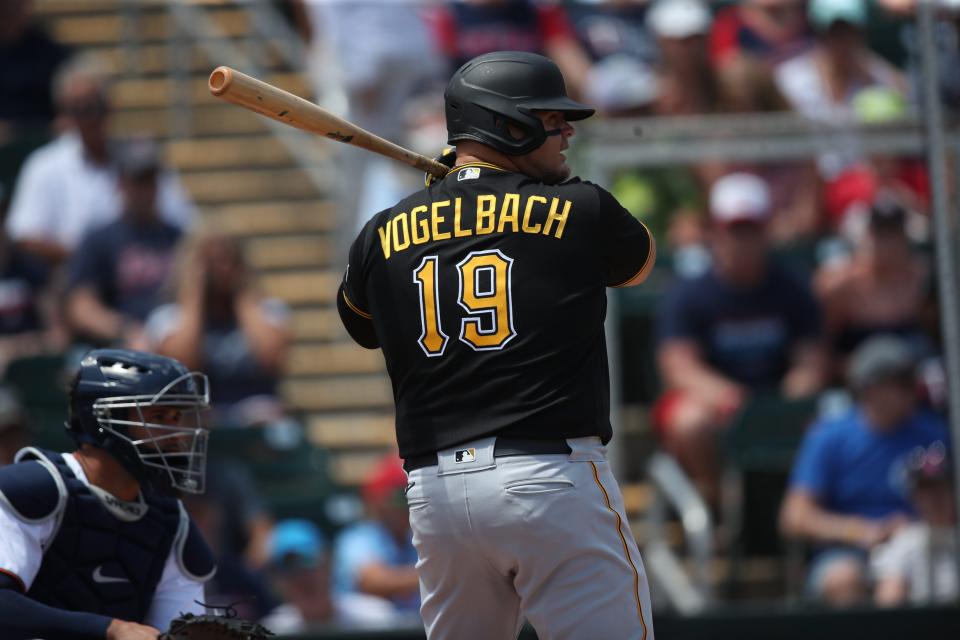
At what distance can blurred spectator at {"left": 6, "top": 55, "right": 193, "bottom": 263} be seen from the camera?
8.97 meters

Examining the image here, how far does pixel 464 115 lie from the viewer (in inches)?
154

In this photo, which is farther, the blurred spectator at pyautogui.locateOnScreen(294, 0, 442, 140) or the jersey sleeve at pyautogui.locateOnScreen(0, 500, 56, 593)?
the blurred spectator at pyautogui.locateOnScreen(294, 0, 442, 140)

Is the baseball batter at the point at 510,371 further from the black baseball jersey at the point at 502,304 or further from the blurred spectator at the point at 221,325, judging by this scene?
the blurred spectator at the point at 221,325

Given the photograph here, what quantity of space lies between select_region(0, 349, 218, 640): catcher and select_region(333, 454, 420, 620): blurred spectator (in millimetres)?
3261

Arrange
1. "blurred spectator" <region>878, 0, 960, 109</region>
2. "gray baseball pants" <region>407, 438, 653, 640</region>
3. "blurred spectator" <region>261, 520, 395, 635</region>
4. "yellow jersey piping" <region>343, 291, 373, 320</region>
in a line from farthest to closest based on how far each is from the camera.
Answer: "blurred spectator" <region>261, 520, 395, 635</region> < "blurred spectator" <region>878, 0, 960, 109</region> < "yellow jersey piping" <region>343, 291, 373, 320</region> < "gray baseball pants" <region>407, 438, 653, 640</region>

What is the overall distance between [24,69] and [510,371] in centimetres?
701

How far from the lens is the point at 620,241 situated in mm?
3824

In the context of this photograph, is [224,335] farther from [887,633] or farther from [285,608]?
[887,633]

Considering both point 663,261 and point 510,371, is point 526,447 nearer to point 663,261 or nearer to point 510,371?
point 510,371

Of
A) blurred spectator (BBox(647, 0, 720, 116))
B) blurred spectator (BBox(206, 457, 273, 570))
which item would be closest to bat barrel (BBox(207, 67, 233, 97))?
blurred spectator (BBox(206, 457, 273, 570))

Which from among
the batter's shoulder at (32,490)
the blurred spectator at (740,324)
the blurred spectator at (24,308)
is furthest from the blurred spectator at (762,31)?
the batter's shoulder at (32,490)

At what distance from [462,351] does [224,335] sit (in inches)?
187

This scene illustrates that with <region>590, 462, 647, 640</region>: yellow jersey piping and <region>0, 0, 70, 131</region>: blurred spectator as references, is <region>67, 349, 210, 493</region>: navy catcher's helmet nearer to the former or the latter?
<region>590, 462, 647, 640</region>: yellow jersey piping

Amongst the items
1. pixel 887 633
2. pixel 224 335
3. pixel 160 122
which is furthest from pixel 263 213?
pixel 887 633
